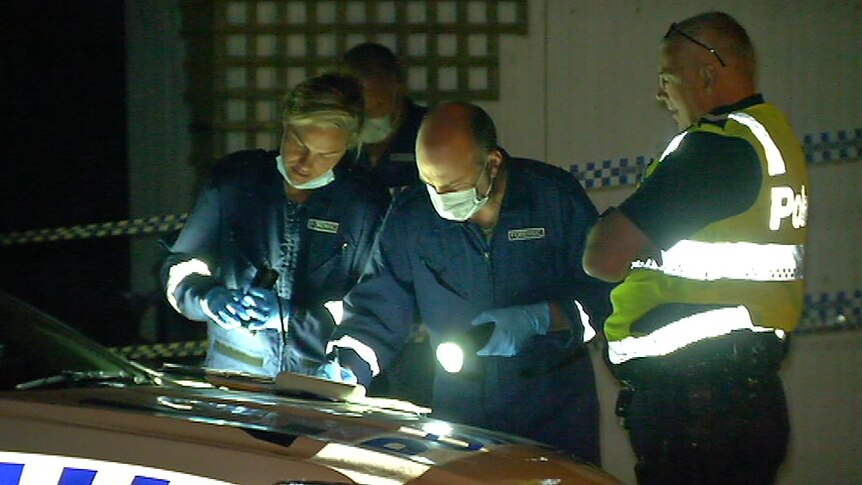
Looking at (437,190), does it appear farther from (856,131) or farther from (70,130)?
(70,130)

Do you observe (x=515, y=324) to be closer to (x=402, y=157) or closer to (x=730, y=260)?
(x=730, y=260)

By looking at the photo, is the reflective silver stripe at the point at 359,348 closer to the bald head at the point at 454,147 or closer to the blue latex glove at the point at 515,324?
the blue latex glove at the point at 515,324

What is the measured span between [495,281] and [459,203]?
0.26m

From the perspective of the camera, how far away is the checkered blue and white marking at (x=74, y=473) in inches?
124

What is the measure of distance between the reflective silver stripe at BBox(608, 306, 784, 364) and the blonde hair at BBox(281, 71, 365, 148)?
121 cm

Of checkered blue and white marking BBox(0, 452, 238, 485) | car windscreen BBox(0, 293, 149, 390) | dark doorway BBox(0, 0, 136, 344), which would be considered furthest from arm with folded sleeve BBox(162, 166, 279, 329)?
dark doorway BBox(0, 0, 136, 344)

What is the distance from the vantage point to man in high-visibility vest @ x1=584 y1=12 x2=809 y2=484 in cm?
401

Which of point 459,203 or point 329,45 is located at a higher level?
point 329,45

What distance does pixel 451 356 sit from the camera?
4.43 m

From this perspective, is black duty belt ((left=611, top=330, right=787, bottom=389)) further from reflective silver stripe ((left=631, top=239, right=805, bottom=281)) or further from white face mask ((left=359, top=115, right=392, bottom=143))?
white face mask ((left=359, top=115, right=392, bottom=143))

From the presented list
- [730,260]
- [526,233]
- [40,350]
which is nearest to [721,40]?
[730,260]

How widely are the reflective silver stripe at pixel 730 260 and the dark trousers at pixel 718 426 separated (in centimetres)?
25

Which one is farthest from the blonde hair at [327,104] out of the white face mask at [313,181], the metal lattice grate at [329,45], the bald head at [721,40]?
the metal lattice grate at [329,45]

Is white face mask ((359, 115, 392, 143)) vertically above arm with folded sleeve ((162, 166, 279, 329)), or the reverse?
white face mask ((359, 115, 392, 143))
